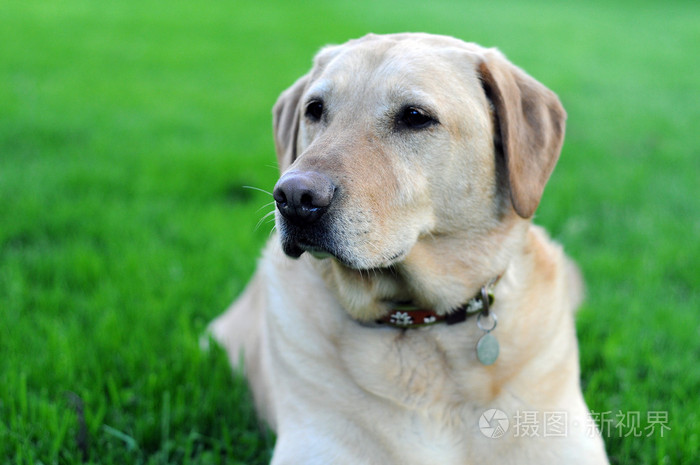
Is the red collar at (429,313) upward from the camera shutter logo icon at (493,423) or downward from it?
upward

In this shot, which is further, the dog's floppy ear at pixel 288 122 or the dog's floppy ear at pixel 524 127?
the dog's floppy ear at pixel 288 122

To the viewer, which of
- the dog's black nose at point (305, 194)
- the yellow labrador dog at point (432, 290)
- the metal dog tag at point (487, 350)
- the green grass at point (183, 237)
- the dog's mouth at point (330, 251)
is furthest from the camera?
the green grass at point (183, 237)

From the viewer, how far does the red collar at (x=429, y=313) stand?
8.89ft

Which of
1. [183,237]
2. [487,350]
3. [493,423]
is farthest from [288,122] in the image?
[183,237]

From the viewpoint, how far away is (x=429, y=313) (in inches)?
107

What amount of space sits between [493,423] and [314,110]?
1448 millimetres

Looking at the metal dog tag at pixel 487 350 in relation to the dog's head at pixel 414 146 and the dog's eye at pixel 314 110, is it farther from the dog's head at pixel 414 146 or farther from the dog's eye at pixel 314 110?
the dog's eye at pixel 314 110

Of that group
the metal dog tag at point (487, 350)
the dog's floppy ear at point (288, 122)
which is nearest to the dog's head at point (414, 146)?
the dog's floppy ear at point (288, 122)

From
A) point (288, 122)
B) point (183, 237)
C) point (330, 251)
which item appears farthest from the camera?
point (183, 237)

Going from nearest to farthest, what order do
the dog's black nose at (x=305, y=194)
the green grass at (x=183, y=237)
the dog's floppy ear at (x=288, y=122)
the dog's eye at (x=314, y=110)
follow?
the dog's black nose at (x=305, y=194) < the dog's eye at (x=314, y=110) < the green grass at (x=183, y=237) < the dog's floppy ear at (x=288, y=122)

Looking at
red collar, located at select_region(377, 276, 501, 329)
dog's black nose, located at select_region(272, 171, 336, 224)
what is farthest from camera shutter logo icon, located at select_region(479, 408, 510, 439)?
dog's black nose, located at select_region(272, 171, 336, 224)

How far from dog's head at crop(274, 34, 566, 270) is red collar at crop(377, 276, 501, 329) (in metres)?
0.29

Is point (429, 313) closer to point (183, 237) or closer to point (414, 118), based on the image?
point (414, 118)

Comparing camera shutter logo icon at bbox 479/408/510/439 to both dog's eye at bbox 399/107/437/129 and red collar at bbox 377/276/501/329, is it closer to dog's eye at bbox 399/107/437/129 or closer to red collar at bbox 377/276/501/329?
red collar at bbox 377/276/501/329
